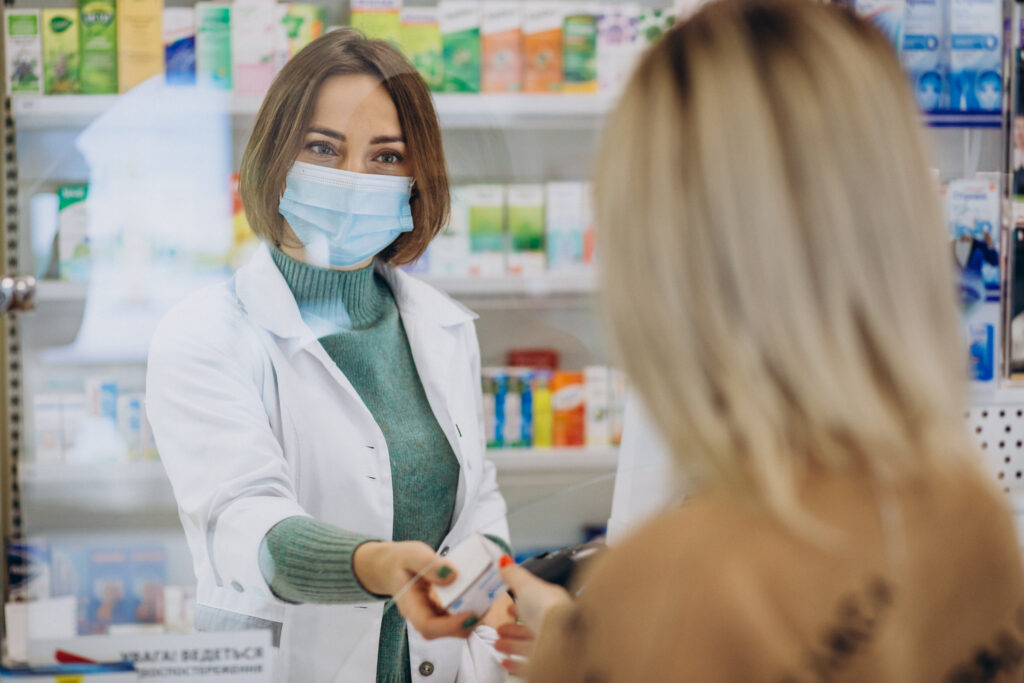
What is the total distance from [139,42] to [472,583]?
1.09 metres

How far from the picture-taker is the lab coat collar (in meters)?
1.50

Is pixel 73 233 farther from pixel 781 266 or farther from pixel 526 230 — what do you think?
pixel 781 266

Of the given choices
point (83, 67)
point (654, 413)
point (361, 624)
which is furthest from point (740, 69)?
point (83, 67)

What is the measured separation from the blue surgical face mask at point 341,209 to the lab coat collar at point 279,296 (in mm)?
62

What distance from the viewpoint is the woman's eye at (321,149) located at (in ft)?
4.82

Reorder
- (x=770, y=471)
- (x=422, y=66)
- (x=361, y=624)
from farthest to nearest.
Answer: (x=422, y=66), (x=361, y=624), (x=770, y=471)

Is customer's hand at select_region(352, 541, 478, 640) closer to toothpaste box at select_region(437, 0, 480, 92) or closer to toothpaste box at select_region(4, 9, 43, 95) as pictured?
toothpaste box at select_region(437, 0, 480, 92)

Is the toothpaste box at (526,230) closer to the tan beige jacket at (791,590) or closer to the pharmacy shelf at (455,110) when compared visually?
the pharmacy shelf at (455,110)

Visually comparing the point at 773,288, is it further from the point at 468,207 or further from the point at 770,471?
the point at 468,207

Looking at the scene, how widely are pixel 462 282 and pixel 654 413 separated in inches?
32.1

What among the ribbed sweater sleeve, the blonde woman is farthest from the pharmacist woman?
the blonde woman

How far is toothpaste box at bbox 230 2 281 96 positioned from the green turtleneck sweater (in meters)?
0.32

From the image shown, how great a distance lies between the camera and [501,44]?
171 cm

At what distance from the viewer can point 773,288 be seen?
2.67 ft
